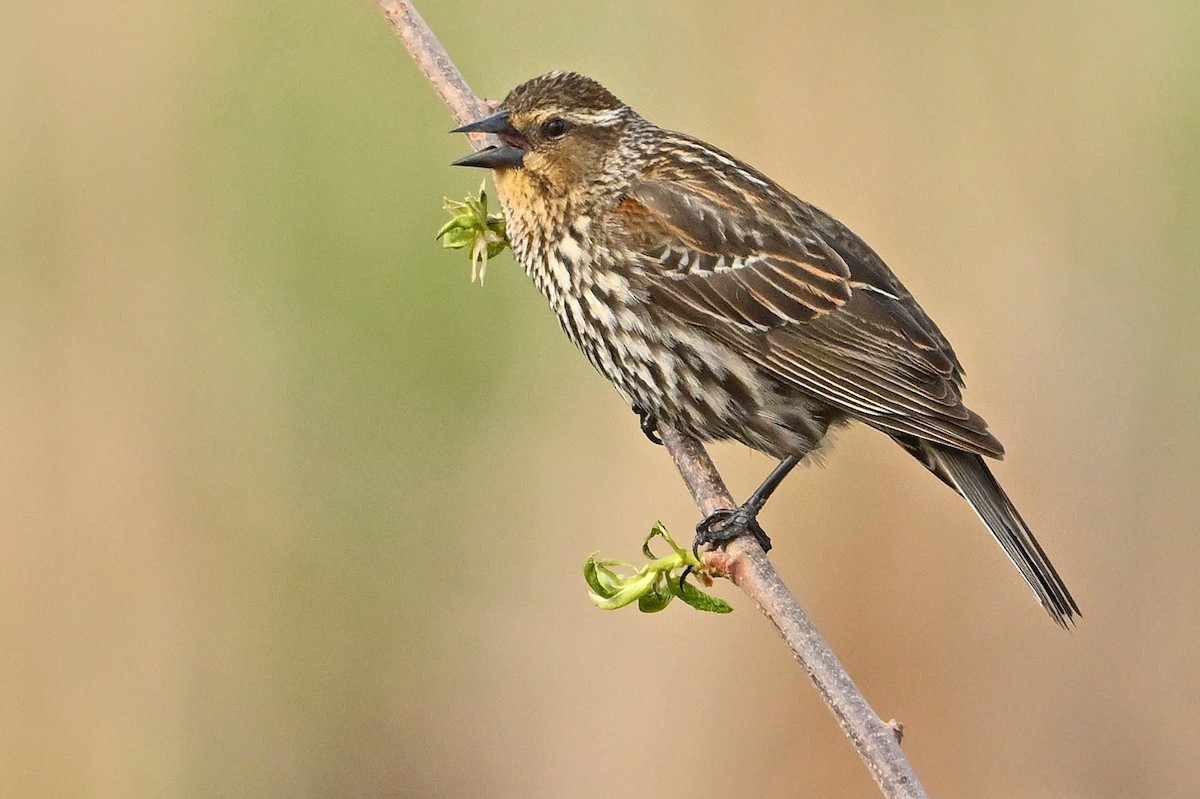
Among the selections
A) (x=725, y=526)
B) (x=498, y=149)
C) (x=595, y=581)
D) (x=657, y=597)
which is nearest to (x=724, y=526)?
(x=725, y=526)

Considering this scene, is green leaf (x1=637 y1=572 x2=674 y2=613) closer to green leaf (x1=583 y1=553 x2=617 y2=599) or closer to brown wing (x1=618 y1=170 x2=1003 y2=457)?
green leaf (x1=583 y1=553 x2=617 y2=599)

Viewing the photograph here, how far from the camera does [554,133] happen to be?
455 cm

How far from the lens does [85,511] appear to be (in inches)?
253

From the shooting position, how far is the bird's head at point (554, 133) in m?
4.44

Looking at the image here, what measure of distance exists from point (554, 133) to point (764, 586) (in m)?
1.71

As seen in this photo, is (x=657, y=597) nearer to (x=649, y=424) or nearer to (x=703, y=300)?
(x=703, y=300)

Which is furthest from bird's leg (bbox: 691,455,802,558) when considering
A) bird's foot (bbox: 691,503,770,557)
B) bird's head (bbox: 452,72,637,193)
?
bird's head (bbox: 452,72,637,193)

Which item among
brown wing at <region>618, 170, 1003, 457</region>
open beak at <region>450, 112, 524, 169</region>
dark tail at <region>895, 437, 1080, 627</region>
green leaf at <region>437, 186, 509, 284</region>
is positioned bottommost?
dark tail at <region>895, 437, 1080, 627</region>

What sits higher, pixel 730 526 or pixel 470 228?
pixel 470 228

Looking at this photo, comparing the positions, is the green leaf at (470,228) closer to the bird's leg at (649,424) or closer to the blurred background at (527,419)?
the bird's leg at (649,424)

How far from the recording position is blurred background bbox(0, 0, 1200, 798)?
6.26 metres

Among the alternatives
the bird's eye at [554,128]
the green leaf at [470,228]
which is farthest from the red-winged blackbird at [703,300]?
the green leaf at [470,228]

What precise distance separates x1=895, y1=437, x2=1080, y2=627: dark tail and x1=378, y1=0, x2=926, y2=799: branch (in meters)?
0.68

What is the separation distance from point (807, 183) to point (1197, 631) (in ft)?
7.88
